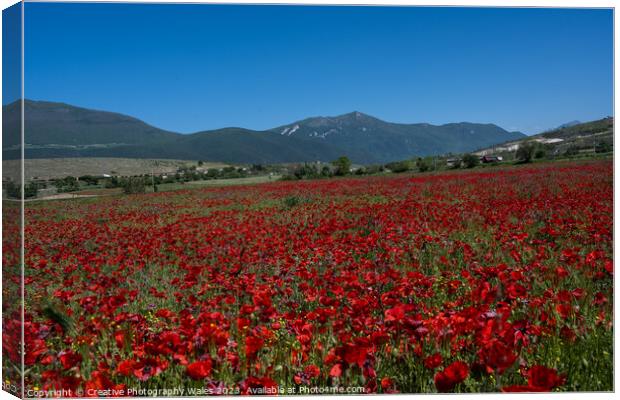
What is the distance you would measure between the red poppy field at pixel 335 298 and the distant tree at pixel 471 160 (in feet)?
1.49

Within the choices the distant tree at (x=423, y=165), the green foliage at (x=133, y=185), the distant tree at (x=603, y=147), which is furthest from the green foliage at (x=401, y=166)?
the green foliage at (x=133, y=185)

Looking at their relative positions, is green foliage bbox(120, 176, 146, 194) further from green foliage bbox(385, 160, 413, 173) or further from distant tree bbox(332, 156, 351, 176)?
green foliage bbox(385, 160, 413, 173)

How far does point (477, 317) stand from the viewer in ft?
7.91

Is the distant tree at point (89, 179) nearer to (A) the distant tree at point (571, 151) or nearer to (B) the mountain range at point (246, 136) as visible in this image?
(B) the mountain range at point (246, 136)

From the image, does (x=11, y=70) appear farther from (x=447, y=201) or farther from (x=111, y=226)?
(x=447, y=201)

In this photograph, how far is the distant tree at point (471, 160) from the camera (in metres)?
5.66

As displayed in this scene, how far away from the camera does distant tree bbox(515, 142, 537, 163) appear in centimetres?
482

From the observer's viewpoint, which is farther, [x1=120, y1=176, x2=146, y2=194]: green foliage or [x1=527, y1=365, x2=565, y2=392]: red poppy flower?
[x1=120, y1=176, x2=146, y2=194]: green foliage

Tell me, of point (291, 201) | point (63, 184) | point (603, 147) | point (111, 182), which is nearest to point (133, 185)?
point (111, 182)

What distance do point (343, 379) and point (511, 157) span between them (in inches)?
150

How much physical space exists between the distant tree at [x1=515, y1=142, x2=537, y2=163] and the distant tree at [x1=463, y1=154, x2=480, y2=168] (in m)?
0.52

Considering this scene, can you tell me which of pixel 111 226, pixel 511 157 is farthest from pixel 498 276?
pixel 111 226

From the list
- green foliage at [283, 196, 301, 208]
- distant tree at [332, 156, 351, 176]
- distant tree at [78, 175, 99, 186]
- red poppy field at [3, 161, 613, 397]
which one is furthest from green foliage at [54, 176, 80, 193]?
green foliage at [283, 196, 301, 208]

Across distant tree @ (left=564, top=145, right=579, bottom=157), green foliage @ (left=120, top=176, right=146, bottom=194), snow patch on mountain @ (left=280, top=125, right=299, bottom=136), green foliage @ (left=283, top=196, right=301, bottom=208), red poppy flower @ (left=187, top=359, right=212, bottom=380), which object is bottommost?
red poppy flower @ (left=187, top=359, right=212, bottom=380)
